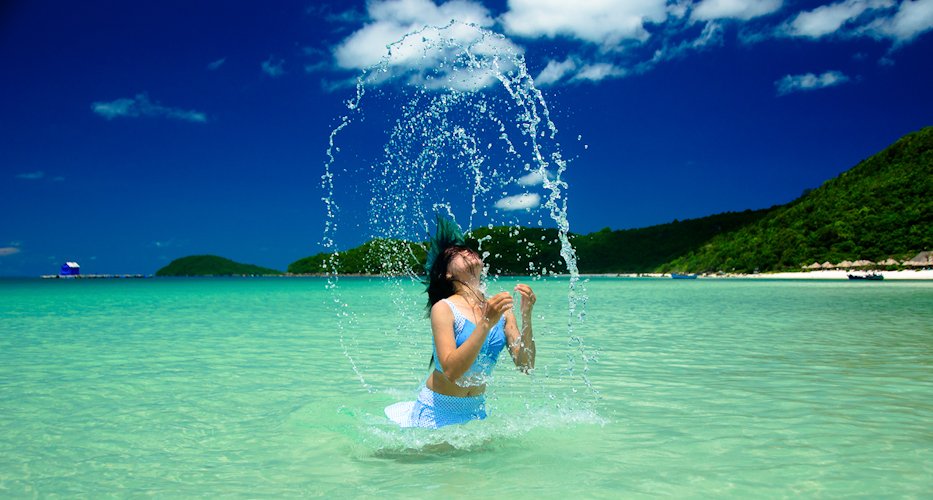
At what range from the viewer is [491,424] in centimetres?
640

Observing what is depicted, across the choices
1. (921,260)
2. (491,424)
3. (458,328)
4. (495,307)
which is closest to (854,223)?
(921,260)

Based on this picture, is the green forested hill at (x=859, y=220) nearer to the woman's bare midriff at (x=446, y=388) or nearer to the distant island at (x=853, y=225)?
the distant island at (x=853, y=225)

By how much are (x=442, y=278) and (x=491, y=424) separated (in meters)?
1.66

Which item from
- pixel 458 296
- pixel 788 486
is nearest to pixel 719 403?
pixel 788 486

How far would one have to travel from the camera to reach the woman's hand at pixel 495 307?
468 centimetres

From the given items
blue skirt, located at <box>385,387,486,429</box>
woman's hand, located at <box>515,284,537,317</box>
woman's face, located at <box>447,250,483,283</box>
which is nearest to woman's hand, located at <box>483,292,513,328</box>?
woman's hand, located at <box>515,284,537,317</box>

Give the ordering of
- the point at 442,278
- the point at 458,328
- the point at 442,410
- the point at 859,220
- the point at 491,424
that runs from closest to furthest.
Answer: the point at 458,328 < the point at 442,278 < the point at 442,410 < the point at 491,424 < the point at 859,220

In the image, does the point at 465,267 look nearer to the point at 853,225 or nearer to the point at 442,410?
the point at 442,410

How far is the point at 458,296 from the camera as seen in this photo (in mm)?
5469

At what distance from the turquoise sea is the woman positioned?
0.24 metres

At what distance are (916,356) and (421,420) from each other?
11.5 metres

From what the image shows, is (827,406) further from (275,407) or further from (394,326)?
(394,326)

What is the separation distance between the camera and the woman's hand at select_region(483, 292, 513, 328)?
4.68 meters

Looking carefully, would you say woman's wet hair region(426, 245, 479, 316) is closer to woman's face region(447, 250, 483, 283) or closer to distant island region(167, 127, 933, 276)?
woman's face region(447, 250, 483, 283)
